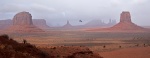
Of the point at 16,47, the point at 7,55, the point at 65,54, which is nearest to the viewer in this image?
the point at 7,55

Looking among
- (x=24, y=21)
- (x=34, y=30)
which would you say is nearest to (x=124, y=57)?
(x=34, y=30)

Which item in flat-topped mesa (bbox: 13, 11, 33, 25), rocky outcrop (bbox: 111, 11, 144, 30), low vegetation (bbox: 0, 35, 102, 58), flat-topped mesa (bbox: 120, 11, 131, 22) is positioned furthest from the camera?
flat-topped mesa (bbox: 120, 11, 131, 22)

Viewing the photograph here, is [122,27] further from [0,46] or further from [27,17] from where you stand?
[0,46]

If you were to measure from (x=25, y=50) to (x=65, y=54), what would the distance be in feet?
14.2

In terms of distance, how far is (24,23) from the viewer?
472 ft

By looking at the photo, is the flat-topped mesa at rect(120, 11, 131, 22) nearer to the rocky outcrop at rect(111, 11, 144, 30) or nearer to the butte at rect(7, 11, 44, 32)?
the rocky outcrop at rect(111, 11, 144, 30)

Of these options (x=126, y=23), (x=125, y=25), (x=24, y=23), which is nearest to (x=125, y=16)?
(x=126, y=23)

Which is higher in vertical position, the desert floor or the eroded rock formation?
the eroded rock formation

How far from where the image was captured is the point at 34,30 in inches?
5379

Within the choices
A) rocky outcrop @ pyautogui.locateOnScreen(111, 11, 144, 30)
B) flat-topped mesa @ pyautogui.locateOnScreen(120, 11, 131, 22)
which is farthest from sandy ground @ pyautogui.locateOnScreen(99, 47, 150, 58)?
flat-topped mesa @ pyautogui.locateOnScreen(120, 11, 131, 22)

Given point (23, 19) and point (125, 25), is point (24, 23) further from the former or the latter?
point (125, 25)

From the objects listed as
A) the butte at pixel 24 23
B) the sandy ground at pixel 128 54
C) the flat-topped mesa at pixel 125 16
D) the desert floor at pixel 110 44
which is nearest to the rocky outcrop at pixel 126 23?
the flat-topped mesa at pixel 125 16

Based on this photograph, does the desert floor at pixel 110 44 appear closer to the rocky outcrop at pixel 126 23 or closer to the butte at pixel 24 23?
the butte at pixel 24 23

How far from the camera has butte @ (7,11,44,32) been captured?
5490 inches
